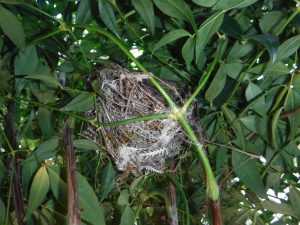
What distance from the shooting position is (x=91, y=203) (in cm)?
56

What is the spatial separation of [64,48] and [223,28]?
284 millimetres

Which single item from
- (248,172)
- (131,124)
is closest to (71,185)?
(131,124)

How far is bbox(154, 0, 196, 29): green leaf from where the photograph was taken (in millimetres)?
501

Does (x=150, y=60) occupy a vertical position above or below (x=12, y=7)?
below

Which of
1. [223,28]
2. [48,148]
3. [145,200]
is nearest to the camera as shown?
[223,28]

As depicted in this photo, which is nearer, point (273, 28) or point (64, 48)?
point (273, 28)

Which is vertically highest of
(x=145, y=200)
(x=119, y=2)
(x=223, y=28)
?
(x=119, y=2)

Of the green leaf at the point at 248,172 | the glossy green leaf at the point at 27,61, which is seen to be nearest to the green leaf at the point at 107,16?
the glossy green leaf at the point at 27,61

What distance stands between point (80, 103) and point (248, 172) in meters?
0.28

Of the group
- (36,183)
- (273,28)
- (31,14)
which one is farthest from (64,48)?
(273,28)

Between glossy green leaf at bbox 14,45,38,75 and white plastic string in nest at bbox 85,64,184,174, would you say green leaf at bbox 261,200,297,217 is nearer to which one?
white plastic string in nest at bbox 85,64,184,174

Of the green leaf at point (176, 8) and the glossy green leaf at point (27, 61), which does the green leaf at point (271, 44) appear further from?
the glossy green leaf at point (27, 61)

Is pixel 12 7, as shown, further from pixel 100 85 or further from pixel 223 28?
pixel 223 28

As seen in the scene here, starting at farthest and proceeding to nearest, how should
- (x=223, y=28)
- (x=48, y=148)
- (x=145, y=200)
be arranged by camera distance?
(x=145, y=200), (x=48, y=148), (x=223, y=28)
